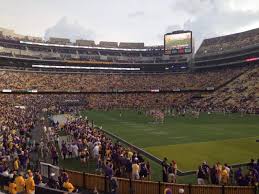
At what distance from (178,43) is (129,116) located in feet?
116

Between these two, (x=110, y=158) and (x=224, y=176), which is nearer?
(x=224, y=176)

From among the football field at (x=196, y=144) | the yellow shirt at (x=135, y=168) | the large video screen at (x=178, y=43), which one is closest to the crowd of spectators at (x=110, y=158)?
the yellow shirt at (x=135, y=168)

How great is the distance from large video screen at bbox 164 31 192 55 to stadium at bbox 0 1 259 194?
0.80 ft

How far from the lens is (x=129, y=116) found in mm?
53750

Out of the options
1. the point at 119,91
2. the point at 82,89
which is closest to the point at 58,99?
the point at 82,89

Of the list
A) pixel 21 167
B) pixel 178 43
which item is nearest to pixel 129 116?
pixel 21 167

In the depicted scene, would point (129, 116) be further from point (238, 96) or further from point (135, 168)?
point (135, 168)

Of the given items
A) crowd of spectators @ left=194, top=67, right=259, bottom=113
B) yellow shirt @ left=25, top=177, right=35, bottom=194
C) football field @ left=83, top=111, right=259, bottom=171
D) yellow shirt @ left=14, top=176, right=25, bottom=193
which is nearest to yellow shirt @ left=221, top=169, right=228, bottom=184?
football field @ left=83, top=111, right=259, bottom=171

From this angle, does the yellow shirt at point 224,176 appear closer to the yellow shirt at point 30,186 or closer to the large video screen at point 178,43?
the yellow shirt at point 30,186

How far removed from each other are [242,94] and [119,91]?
1268 inches

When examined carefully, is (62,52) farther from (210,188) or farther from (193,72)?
(210,188)

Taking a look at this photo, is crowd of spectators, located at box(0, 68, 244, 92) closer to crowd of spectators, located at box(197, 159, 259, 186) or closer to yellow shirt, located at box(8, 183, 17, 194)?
crowd of spectators, located at box(197, 159, 259, 186)

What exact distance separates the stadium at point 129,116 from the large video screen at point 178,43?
0.80ft

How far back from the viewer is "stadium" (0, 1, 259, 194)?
15273 mm
